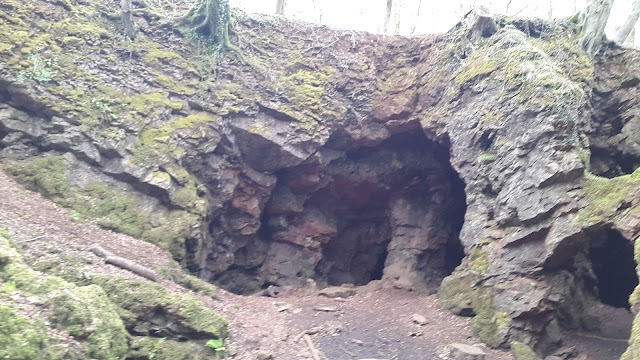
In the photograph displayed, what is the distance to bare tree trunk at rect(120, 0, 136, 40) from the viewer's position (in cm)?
1444

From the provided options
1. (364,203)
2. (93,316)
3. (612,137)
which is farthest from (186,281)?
(612,137)

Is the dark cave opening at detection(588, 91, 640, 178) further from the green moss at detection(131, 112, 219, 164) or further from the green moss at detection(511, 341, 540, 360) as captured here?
the green moss at detection(131, 112, 219, 164)

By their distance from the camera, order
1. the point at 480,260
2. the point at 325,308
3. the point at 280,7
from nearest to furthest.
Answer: the point at 480,260
the point at 325,308
the point at 280,7

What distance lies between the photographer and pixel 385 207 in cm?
1902

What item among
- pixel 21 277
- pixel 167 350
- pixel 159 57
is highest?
pixel 159 57

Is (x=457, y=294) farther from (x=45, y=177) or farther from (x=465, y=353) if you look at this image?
(x=45, y=177)

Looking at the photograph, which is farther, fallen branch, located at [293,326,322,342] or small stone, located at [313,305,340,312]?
small stone, located at [313,305,340,312]

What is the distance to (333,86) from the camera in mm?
16750

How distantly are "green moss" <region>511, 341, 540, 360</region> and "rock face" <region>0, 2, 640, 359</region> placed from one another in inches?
15.2

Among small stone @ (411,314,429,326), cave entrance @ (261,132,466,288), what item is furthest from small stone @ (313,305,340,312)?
cave entrance @ (261,132,466,288)

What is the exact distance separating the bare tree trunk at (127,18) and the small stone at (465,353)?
13.0 meters

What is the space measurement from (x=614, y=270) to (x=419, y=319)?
6.93 metres

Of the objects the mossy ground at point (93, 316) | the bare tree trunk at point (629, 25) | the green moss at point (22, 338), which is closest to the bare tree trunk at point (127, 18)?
the mossy ground at point (93, 316)

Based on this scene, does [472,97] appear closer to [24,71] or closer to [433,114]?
[433,114]
